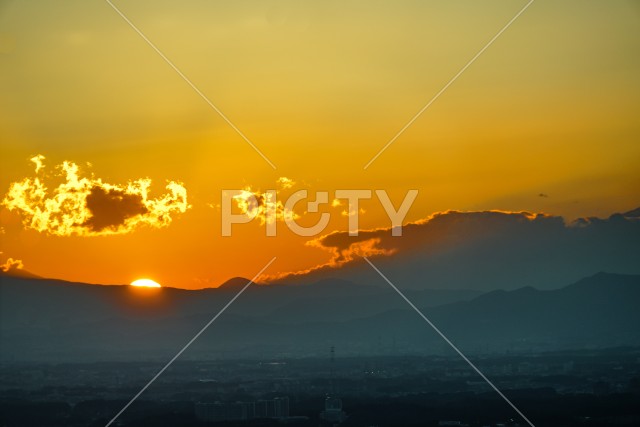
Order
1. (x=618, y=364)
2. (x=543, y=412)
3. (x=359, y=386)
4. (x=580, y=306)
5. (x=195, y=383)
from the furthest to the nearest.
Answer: (x=580, y=306)
(x=618, y=364)
(x=195, y=383)
(x=359, y=386)
(x=543, y=412)

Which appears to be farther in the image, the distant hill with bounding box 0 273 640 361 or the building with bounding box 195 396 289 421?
the distant hill with bounding box 0 273 640 361

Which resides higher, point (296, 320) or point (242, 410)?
point (296, 320)

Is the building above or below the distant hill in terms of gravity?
below

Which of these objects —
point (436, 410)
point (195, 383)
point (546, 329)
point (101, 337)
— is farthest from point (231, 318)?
point (436, 410)

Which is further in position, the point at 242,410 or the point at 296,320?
the point at 296,320

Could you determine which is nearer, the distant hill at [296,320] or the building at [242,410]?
the building at [242,410]

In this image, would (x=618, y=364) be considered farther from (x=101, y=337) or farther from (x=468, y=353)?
(x=101, y=337)

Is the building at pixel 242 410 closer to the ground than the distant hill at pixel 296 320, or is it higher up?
closer to the ground

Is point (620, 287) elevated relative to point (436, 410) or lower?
elevated
